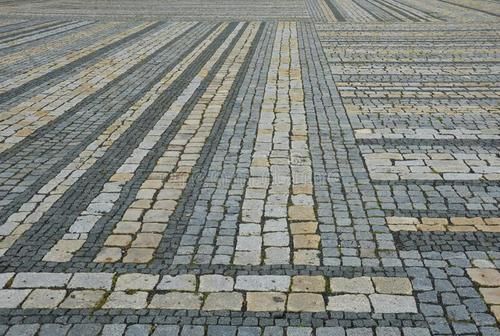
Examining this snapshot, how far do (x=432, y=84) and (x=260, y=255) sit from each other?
25.1 feet

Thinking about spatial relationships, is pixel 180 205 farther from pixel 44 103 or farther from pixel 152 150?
pixel 44 103

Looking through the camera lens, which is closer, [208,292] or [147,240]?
[208,292]

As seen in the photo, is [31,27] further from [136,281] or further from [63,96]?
[136,281]

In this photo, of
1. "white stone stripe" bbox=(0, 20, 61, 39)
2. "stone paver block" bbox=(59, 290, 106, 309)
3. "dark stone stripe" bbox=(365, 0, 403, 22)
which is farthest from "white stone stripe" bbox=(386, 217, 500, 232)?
"dark stone stripe" bbox=(365, 0, 403, 22)

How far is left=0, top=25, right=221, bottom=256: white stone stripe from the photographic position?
Answer: 5730 millimetres

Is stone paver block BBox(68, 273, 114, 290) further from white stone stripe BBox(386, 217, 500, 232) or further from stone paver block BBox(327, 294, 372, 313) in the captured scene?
white stone stripe BBox(386, 217, 500, 232)

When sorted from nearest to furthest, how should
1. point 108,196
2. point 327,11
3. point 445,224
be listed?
point 445,224 < point 108,196 < point 327,11

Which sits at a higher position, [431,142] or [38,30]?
[431,142]

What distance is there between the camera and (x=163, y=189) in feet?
21.8

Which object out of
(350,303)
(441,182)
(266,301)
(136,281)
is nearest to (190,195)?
(136,281)

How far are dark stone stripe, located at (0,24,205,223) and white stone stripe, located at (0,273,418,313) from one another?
153 centimetres

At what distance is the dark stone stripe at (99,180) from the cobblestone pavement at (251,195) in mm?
27

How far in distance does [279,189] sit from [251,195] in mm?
372

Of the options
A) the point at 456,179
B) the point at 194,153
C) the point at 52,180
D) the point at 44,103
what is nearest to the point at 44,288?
the point at 52,180
